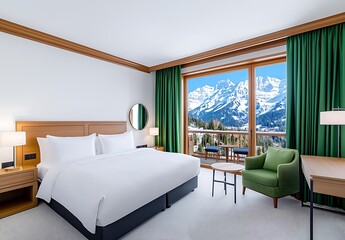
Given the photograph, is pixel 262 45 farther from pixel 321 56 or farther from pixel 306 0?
pixel 306 0

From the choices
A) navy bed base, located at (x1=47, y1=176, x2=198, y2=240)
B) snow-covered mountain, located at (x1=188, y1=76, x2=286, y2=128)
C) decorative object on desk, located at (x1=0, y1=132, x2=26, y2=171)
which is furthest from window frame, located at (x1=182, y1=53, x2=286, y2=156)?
decorative object on desk, located at (x1=0, y1=132, x2=26, y2=171)

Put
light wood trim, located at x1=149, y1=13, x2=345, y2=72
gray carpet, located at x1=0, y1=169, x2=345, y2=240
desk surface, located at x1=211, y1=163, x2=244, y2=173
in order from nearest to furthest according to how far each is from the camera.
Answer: gray carpet, located at x1=0, y1=169, x2=345, y2=240 → light wood trim, located at x1=149, y1=13, x2=345, y2=72 → desk surface, located at x1=211, y1=163, x2=244, y2=173

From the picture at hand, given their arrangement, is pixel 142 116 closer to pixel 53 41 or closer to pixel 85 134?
pixel 85 134

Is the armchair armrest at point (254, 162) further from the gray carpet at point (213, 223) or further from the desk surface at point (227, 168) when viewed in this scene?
the gray carpet at point (213, 223)

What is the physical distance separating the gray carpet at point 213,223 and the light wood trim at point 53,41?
2732 mm

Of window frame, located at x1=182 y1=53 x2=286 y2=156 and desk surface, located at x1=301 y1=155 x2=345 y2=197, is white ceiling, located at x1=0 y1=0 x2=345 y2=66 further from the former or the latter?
desk surface, located at x1=301 y1=155 x2=345 y2=197

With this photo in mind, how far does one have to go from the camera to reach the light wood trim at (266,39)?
2.76 meters

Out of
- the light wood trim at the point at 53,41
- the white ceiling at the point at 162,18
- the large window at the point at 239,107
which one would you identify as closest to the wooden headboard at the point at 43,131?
the light wood trim at the point at 53,41

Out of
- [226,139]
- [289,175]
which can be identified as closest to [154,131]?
[226,139]

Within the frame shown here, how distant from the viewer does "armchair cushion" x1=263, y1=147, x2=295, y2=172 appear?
2.99 metres

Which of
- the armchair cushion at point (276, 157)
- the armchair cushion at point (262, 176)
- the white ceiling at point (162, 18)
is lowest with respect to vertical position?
the armchair cushion at point (262, 176)

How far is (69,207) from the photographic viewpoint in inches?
80.6

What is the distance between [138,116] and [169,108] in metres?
0.88

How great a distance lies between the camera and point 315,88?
2939 millimetres
